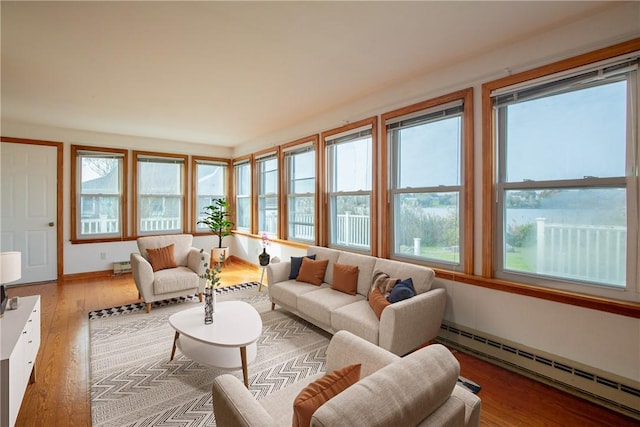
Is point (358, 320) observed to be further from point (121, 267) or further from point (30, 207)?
point (30, 207)

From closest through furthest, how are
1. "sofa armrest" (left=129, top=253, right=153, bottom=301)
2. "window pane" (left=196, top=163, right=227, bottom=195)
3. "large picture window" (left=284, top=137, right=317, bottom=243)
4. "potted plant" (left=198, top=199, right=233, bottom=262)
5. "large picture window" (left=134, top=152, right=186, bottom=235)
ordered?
"sofa armrest" (left=129, top=253, right=153, bottom=301), "large picture window" (left=284, top=137, right=317, bottom=243), "large picture window" (left=134, top=152, right=186, bottom=235), "potted plant" (left=198, top=199, right=233, bottom=262), "window pane" (left=196, top=163, right=227, bottom=195)

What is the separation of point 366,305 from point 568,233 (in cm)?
173

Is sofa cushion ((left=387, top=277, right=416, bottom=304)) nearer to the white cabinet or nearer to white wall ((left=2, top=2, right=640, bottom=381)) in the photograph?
white wall ((left=2, top=2, right=640, bottom=381))

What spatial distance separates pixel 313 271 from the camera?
3648 millimetres

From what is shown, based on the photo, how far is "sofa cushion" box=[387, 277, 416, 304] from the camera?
103 inches

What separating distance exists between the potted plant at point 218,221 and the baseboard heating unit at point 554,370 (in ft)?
15.4

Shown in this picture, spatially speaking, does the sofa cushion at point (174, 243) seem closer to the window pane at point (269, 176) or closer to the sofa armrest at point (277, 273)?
the sofa armrest at point (277, 273)

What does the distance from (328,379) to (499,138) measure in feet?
8.19

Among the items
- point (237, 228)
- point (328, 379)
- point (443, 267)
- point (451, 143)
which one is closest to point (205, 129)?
point (237, 228)

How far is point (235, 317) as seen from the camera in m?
2.67

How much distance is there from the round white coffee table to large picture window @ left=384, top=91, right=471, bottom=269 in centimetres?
184

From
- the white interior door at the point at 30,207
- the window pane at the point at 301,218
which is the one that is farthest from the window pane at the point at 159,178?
the window pane at the point at 301,218

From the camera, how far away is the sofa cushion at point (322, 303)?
9.66ft

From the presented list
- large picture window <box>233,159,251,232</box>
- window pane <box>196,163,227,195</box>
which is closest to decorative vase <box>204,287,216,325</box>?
large picture window <box>233,159,251,232</box>
